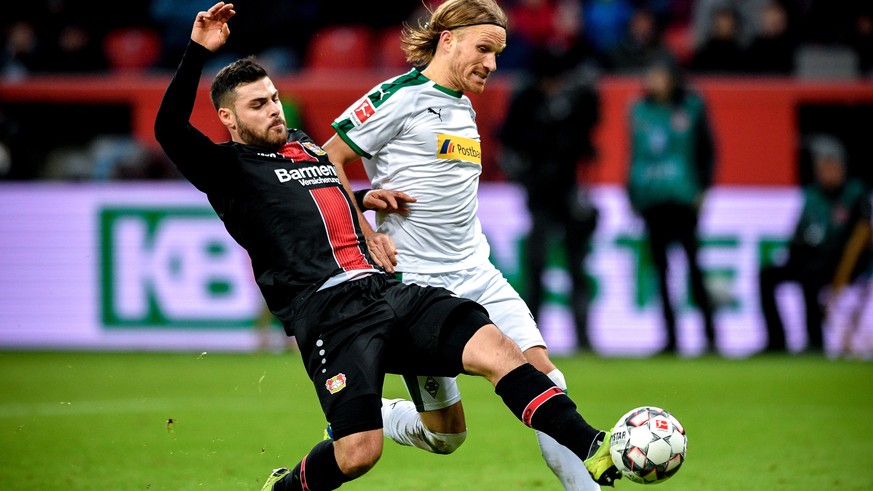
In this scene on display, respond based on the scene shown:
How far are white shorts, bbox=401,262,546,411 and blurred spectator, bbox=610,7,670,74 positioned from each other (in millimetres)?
8138

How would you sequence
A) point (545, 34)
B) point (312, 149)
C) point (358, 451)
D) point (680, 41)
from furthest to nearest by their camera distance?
point (545, 34) → point (680, 41) → point (312, 149) → point (358, 451)

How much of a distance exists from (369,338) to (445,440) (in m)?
1.06

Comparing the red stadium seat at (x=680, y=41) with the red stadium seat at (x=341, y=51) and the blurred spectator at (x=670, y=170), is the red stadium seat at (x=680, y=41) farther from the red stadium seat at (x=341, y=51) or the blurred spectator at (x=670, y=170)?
the red stadium seat at (x=341, y=51)

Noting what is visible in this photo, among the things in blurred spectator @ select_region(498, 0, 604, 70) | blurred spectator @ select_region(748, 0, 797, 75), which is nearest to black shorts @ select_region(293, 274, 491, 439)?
blurred spectator @ select_region(498, 0, 604, 70)

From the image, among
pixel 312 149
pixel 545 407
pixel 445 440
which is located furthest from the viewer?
pixel 445 440

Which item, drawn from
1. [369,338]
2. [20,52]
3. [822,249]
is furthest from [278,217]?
[20,52]

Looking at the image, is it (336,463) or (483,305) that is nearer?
(336,463)

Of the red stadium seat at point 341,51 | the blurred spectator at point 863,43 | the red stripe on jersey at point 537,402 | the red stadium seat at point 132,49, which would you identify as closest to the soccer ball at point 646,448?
the red stripe on jersey at point 537,402

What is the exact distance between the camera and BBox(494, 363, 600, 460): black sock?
4574 mm

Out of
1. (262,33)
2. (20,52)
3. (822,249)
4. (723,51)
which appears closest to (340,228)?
(822,249)

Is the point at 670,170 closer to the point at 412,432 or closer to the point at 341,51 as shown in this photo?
the point at 341,51

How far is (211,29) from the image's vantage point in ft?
16.0

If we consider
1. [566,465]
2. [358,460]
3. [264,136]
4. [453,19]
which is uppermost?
[453,19]

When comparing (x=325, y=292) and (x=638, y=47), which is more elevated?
(x=325, y=292)
